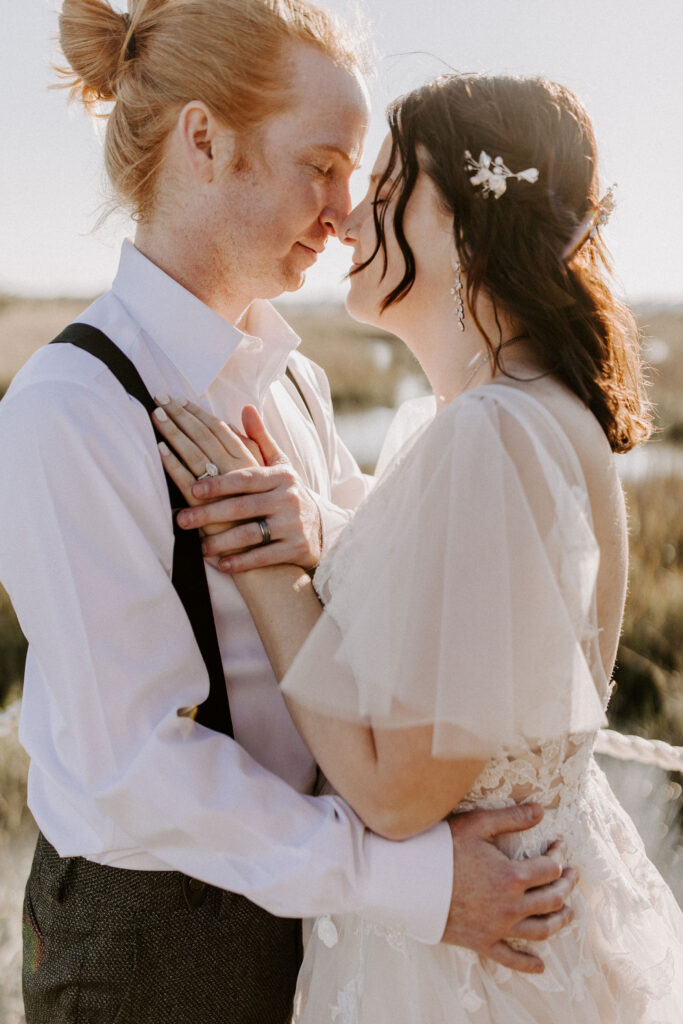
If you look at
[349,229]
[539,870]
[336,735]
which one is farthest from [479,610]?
[349,229]

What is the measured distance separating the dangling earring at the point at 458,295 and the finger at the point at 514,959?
4.38ft

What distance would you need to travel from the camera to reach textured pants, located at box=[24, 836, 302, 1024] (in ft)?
5.86

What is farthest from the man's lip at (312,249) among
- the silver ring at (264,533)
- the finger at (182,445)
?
the silver ring at (264,533)

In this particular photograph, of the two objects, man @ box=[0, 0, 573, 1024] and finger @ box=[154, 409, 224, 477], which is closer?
man @ box=[0, 0, 573, 1024]

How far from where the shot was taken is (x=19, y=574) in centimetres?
164

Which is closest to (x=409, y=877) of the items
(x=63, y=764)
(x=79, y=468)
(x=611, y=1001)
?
(x=611, y=1001)

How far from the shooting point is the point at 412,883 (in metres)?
1.63

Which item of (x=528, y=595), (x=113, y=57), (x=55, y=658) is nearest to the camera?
(x=528, y=595)

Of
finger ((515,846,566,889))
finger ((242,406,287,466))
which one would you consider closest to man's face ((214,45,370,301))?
finger ((242,406,287,466))

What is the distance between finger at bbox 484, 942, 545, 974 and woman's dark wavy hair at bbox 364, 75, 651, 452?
1.10 metres

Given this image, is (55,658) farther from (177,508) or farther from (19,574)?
(177,508)

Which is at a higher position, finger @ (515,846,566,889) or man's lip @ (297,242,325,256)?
man's lip @ (297,242,325,256)

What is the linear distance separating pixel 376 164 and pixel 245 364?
599 mm

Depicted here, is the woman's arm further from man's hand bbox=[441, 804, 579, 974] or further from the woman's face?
the woman's face
